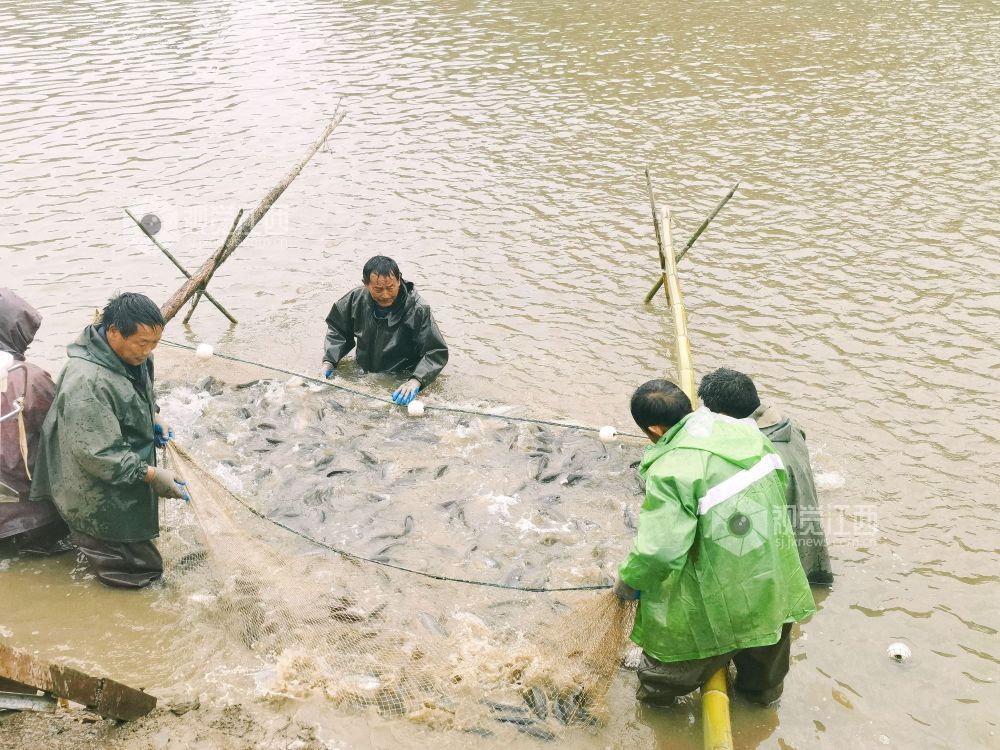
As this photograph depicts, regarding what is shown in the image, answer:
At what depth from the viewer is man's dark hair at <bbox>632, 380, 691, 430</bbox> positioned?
170 inches

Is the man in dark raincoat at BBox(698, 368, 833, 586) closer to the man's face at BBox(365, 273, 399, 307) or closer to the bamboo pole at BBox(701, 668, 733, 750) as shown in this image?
the bamboo pole at BBox(701, 668, 733, 750)

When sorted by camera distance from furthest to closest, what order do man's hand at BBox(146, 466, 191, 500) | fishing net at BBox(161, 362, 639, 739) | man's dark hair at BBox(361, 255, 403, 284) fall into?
1. man's dark hair at BBox(361, 255, 403, 284)
2. man's hand at BBox(146, 466, 191, 500)
3. fishing net at BBox(161, 362, 639, 739)

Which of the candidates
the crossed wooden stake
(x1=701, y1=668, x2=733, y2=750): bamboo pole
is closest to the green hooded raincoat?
(x1=701, y1=668, x2=733, y2=750): bamboo pole

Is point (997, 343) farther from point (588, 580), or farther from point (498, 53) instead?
point (498, 53)

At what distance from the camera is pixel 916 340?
8742 millimetres

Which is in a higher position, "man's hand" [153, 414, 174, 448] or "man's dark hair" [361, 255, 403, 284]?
"man's dark hair" [361, 255, 403, 284]

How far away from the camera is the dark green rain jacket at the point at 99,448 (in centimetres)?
500

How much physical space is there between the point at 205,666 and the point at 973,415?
676 cm

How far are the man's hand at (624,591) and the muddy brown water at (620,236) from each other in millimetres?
906

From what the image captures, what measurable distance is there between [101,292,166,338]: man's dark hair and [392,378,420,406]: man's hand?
3144 mm

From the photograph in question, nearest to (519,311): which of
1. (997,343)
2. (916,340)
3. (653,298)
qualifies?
(653,298)

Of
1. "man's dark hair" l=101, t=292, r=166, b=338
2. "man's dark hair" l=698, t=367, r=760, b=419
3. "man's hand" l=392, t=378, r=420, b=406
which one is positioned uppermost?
"man's dark hair" l=101, t=292, r=166, b=338

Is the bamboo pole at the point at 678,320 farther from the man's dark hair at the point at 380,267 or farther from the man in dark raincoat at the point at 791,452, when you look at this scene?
the man's dark hair at the point at 380,267

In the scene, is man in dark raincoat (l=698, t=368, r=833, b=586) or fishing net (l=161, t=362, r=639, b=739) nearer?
fishing net (l=161, t=362, r=639, b=739)
